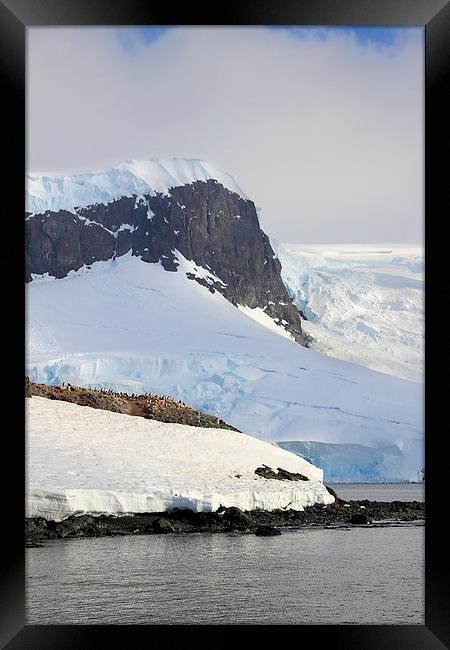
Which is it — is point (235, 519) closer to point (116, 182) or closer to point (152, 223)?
point (116, 182)

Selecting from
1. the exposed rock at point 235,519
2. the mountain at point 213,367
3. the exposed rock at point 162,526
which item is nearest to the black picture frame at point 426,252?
the exposed rock at point 162,526

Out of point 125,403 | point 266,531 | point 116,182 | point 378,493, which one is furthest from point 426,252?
point 116,182

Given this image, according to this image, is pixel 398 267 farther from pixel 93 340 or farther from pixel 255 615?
pixel 255 615

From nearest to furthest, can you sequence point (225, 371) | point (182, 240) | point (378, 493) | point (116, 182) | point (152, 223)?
point (225, 371)
point (378, 493)
point (116, 182)
point (152, 223)
point (182, 240)

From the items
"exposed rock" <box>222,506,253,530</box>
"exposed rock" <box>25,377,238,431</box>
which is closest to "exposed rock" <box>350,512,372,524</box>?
"exposed rock" <box>222,506,253,530</box>

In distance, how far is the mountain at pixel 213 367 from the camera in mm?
23078

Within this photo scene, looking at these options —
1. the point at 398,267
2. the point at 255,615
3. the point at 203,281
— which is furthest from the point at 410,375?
the point at 255,615

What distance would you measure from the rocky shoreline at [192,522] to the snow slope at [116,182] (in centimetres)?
2202

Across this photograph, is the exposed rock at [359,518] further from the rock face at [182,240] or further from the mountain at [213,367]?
the rock face at [182,240]

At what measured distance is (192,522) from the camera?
36.7 feet

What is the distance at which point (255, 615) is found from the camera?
6.49 meters

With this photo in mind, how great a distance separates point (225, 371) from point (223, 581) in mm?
15616

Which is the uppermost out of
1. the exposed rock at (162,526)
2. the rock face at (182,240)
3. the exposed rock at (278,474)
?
the rock face at (182,240)

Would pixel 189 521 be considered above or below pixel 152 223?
below
